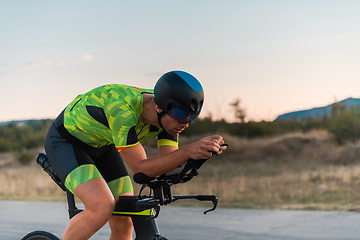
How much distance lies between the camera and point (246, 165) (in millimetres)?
27719

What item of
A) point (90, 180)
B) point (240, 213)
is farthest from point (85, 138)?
point (240, 213)

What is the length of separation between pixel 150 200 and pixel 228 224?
3.86m

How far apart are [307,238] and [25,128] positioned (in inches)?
1839

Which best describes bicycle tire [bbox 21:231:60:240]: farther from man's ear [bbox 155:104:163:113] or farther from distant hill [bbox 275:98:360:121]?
distant hill [bbox 275:98:360:121]

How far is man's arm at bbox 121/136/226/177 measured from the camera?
2027 mm

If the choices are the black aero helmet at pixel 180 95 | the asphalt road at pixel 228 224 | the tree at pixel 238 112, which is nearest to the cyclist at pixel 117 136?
the black aero helmet at pixel 180 95

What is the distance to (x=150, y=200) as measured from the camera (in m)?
2.27

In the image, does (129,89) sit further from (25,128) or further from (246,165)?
(25,128)

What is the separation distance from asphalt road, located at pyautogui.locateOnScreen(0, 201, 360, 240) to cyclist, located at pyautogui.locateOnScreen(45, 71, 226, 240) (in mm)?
2732

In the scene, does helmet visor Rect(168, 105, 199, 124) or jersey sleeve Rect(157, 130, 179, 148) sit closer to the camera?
helmet visor Rect(168, 105, 199, 124)

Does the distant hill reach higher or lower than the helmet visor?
higher

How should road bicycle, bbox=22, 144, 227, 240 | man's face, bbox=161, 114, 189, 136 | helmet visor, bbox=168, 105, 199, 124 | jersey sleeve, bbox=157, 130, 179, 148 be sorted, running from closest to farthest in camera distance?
road bicycle, bbox=22, 144, 227, 240 → helmet visor, bbox=168, 105, 199, 124 → man's face, bbox=161, 114, 189, 136 → jersey sleeve, bbox=157, 130, 179, 148

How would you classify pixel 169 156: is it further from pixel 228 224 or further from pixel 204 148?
pixel 228 224

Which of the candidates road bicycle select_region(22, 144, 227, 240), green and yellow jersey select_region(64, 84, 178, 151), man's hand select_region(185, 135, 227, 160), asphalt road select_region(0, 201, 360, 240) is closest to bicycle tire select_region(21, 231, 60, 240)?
road bicycle select_region(22, 144, 227, 240)
